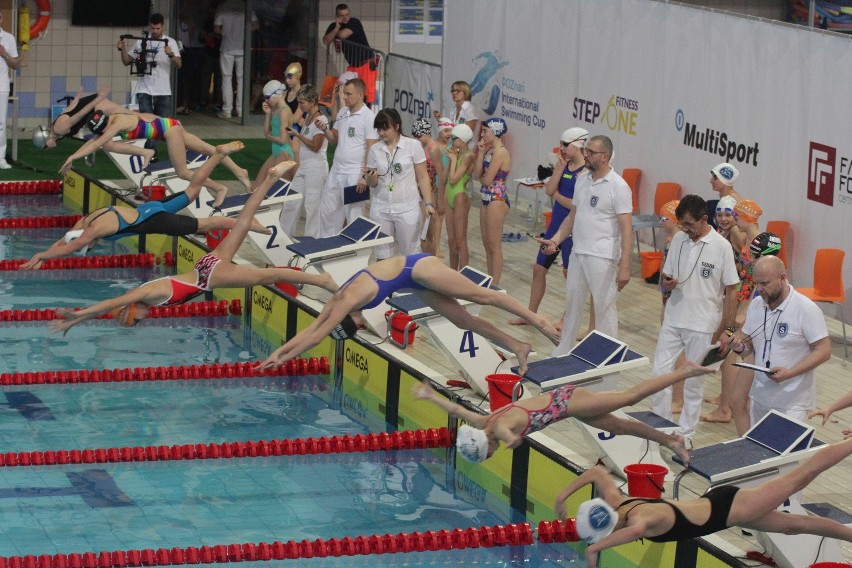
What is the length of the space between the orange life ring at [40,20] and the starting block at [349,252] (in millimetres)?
8036

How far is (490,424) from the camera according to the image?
627 centimetres

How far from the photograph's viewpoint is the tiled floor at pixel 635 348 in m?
7.59

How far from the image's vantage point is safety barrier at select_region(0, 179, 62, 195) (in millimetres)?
14414

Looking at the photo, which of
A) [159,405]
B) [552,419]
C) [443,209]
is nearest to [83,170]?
[443,209]

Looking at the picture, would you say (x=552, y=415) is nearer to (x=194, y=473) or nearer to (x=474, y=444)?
(x=474, y=444)

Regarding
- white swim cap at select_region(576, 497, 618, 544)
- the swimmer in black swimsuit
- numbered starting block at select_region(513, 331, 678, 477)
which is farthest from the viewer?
numbered starting block at select_region(513, 331, 678, 477)

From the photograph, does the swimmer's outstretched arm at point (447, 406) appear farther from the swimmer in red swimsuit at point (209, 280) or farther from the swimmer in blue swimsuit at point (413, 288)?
the swimmer in red swimsuit at point (209, 280)

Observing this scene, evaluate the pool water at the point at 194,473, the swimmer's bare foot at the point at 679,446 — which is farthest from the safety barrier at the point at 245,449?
the swimmer's bare foot at the point at 679,446

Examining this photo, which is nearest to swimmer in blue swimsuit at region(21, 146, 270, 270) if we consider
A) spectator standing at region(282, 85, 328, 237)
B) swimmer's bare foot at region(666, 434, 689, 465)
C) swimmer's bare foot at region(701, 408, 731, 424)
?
spectator standing at region(282, 85, 328, 237)

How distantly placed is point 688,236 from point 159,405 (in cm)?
373

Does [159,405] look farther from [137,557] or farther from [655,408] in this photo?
[655,408]

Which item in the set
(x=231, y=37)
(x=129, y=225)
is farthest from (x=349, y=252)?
(x=231, y=37)

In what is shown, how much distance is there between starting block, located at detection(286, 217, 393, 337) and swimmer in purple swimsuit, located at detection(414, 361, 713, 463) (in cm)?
372

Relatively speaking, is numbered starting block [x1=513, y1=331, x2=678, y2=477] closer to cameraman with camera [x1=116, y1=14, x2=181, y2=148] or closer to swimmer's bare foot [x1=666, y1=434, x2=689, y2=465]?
swimmer's bare foot [x1=666, y1=434, x2=689, y2=465]
